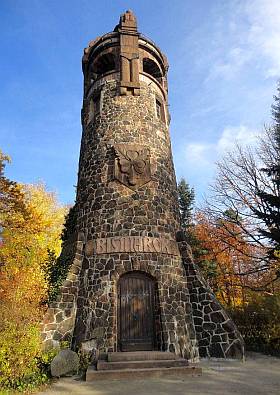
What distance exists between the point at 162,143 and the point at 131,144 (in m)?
1.71

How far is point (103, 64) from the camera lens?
16172 mm

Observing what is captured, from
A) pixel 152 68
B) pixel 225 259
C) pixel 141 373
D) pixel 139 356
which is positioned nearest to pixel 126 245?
pixel 139 356

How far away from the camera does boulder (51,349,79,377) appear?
843 centimetres

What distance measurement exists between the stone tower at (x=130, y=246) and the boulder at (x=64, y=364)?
3.84ft

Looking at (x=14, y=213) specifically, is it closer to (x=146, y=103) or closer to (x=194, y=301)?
(x=146, y=103)

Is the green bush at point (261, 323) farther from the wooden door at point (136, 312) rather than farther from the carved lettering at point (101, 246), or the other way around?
the carved lettering at point (101, 246)

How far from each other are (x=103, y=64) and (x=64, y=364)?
13504 millimetres

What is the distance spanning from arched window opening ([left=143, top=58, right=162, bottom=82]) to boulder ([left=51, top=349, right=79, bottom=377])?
13.4 meters

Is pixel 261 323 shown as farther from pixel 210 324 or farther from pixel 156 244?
pixel 156 244

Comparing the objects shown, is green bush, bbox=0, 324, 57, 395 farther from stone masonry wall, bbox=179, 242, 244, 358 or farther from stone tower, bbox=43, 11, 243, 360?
stone masonry wall, bbox=179, 242, 244, 358

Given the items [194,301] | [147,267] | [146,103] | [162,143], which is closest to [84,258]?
[147,267]

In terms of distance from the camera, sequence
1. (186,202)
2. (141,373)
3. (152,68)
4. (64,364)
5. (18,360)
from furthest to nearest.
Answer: (186,202) → (152,68) → (64,364) → (141,373) → (18,360)

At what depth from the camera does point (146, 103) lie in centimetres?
1434

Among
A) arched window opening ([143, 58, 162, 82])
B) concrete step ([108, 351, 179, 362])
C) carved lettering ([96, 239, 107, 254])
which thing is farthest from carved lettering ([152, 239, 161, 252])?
arched window opening ([143, 58, 162, 82])
